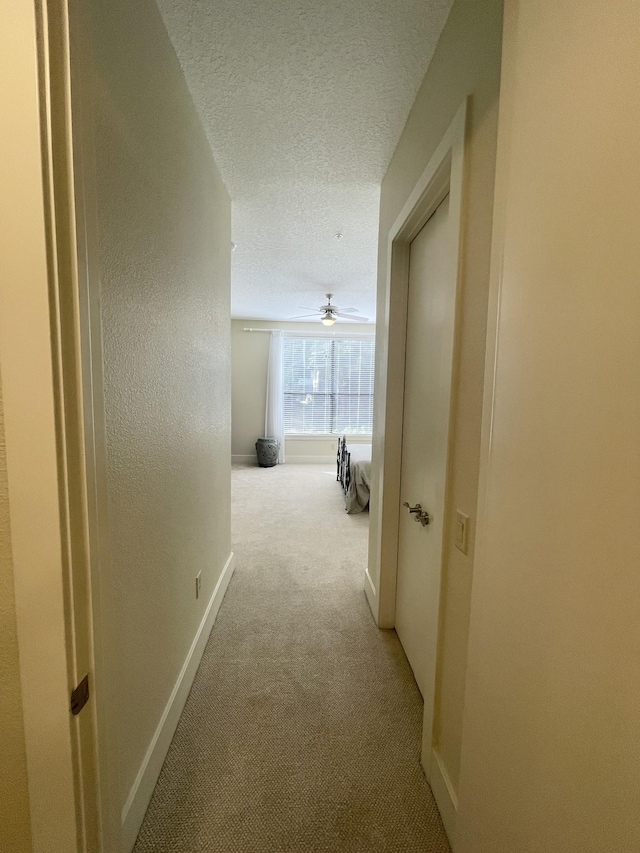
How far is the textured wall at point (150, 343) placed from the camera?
937 millimetres

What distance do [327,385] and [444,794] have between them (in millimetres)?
6116

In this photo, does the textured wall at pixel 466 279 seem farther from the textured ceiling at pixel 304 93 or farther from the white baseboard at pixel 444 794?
the textured ceiling at pixel 304 93

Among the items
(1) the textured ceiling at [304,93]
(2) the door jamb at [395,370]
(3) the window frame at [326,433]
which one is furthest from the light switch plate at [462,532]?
(3) the window frame at [326,433]

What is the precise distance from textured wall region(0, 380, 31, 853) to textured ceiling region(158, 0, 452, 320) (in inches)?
62.3

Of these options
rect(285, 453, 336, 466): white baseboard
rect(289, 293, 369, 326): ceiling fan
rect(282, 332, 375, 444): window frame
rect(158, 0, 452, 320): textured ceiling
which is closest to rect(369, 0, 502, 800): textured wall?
rect(158, 0, 452, 320): textured ceiling

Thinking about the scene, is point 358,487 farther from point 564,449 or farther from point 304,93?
point 564,449

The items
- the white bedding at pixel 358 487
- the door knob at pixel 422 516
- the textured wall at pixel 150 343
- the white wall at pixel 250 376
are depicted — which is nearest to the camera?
the textured wall at pixel 150 343

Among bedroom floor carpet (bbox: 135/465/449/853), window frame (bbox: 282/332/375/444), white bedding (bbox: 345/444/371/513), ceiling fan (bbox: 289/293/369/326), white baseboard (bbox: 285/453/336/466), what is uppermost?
ceiling fan (bbox: 289/293/369/326)

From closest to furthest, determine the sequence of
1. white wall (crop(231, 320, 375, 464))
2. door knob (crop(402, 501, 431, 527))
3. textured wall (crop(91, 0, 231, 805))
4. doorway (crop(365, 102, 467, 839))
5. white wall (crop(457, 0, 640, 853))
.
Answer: white wall (crop(457, 0, 640, 853)), textured wall (crop(91, 0, 231, 805)), doorway (crop(365, 102, 467, 839)), door knob (crop(402, 501, 431, 527)), white wall (crop(231, 320, 375, 464))

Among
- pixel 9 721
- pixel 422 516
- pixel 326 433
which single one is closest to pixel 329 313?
pixel 326 433

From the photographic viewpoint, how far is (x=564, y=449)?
548 millimetres

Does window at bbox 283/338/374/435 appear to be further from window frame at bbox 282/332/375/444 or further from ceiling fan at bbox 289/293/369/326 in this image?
ceiling fan at bbox 289/293/369/326

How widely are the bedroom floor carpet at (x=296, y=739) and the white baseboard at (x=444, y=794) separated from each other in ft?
0.12

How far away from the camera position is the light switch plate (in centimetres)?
105
